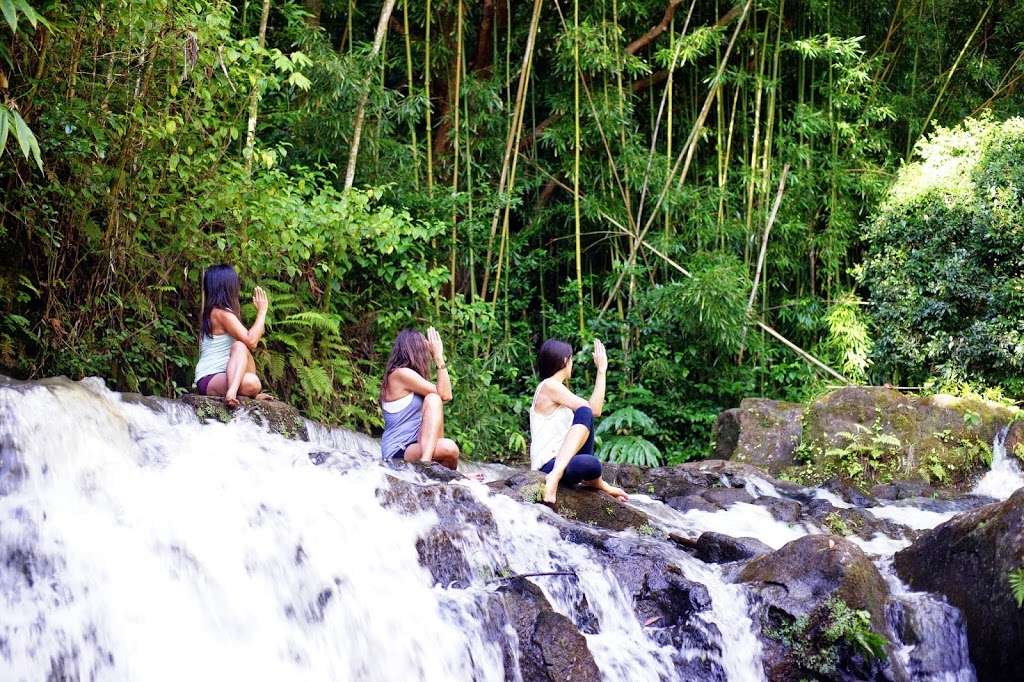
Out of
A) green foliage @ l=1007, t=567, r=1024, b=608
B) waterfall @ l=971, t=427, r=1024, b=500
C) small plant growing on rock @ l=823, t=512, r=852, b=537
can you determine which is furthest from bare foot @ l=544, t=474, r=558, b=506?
waterfall @ l=971, t=427, r=1024, b=500

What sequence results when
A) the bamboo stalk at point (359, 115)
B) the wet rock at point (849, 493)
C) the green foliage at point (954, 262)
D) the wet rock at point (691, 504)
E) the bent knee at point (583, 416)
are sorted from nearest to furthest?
the bent knee at point (583, 416) < the wet rock at point (691, 504) < the wet rock at point (849, 493) < the bamboo stalk at point (359, 115) < the green foliage at point (954, 262)

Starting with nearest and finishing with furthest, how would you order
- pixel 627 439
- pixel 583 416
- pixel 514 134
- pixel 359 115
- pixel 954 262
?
pixel 583 416 < pixel 359 115 < pixel 627 439 < pixel 954 262 < pixel 514 134

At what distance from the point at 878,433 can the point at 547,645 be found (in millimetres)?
6325

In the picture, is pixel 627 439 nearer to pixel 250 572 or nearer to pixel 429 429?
pixel 429 429

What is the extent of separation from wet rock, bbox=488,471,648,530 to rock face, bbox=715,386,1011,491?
3.96 metres

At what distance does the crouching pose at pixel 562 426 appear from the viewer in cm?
558

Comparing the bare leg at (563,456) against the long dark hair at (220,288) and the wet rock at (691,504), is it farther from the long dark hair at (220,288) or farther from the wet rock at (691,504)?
the wet rock at (691,504)

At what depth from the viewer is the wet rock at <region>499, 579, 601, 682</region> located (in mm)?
3906

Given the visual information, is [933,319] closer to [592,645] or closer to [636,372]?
[636,372]

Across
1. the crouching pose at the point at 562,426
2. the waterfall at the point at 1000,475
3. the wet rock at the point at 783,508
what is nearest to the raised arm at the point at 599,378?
the crouching pose at the point at 562,426

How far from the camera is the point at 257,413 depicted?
6023 mm

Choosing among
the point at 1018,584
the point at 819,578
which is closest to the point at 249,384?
the point at 819,578

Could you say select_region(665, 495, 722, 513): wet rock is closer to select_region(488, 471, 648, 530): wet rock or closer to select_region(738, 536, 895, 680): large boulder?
select_region(488, 471, 648, 530): wet rock

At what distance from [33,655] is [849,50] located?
33.2ft
